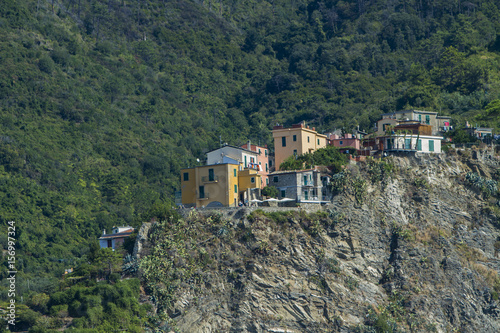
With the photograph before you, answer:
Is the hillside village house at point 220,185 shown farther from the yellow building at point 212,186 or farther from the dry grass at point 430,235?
the dry grass at point 430,235

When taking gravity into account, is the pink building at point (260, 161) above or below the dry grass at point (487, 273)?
above

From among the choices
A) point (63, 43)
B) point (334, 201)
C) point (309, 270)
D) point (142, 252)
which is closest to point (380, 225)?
point (334, 201)

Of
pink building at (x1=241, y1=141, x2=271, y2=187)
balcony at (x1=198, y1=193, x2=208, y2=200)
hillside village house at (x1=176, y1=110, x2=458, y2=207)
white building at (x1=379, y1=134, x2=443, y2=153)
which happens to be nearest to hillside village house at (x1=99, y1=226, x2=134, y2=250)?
hillside village house at (x1=176, y1=110, x2=458, y2=207)

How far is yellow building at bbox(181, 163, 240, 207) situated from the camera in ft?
231

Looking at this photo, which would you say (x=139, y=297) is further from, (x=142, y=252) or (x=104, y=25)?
(x=104, y=25)

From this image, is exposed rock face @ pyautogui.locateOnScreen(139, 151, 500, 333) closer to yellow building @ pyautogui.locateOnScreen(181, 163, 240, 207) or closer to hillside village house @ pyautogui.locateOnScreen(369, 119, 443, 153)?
hillside village house @ pyautogui.locateOnScreen(369, 119, 443, 153)

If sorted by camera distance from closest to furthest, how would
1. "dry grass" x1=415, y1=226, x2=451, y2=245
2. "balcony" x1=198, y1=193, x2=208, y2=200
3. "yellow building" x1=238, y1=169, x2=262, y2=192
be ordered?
"balcony" x1=198, y1=193, x2=208, y2=200 → "yellow building" x1=238, y1=169, x2=262, y2=192 → "dry grass" x1=415, y1=226, x2=451, y2=245

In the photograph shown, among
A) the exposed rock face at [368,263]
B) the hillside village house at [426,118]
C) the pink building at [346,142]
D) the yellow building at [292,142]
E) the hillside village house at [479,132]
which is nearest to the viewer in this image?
the exposed rock face at [368,263]

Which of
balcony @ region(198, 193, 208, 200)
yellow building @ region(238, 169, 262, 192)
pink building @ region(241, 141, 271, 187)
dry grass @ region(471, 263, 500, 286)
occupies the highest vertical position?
pink building @ region(241, 141, 271, 187)

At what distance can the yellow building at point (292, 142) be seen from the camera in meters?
78.1

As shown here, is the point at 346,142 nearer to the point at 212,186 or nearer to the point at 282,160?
the point at 282,160

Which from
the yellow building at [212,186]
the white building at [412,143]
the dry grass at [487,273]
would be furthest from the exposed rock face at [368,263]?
the yellow building at [212,186]

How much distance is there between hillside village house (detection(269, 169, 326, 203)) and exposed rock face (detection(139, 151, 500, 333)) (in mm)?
1847

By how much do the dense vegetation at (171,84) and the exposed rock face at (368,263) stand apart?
18130 mm
